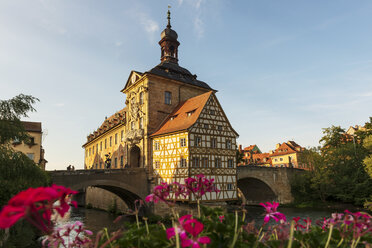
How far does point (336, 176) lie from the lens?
3303 centimetres

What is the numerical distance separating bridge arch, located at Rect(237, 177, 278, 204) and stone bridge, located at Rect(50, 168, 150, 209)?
1536 cm

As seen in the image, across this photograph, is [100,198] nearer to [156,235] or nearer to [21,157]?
[21,157]

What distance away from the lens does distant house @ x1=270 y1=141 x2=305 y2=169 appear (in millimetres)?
59906

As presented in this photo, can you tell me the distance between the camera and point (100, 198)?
117ft

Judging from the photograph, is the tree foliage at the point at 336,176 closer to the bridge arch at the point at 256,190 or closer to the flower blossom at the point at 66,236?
the bridge arch at the point at 256,190

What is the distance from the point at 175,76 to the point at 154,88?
368 centimetres

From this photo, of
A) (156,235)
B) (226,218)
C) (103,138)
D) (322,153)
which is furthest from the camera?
(103,138)

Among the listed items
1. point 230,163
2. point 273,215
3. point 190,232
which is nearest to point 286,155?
point 230,163

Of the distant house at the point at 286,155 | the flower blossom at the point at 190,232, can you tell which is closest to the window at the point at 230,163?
the flower blossom at the point at 190,232

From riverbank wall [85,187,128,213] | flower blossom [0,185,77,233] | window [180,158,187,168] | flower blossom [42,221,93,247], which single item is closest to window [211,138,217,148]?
window [180,158,187,168]

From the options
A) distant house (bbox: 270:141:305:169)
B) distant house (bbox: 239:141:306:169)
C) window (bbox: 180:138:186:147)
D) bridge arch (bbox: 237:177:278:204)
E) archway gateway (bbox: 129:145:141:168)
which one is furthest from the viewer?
distant house (bbox: 239:141:306:169)

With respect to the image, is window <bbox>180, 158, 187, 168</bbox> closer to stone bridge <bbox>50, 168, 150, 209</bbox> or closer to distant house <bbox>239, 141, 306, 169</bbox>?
stone bridge <bbox>50, 168, 150, 209</bbox>

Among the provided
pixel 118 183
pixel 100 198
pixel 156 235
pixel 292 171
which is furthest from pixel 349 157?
pixel 156 235

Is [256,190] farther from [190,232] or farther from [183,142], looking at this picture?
[190,232]
